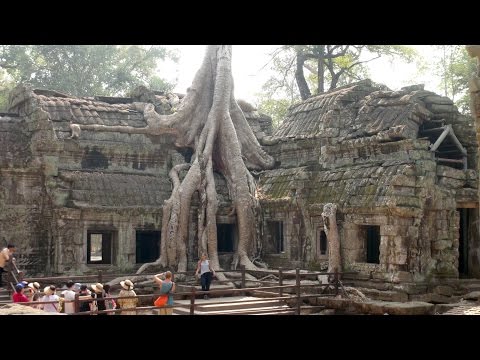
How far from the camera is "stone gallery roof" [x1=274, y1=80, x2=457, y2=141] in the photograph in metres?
16.3

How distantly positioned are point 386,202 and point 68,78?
24.1 m

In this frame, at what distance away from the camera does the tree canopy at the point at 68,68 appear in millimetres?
34969

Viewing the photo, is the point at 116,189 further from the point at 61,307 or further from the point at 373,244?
the point at 61,307

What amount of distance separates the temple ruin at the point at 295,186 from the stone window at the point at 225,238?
31 millimetres

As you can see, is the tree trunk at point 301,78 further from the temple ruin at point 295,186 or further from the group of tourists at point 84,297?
the group of tourists at point 84,297

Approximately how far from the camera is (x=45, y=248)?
1716 cm

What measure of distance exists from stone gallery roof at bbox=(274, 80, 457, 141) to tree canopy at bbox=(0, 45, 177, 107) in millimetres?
17606

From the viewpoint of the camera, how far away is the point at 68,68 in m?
35.7

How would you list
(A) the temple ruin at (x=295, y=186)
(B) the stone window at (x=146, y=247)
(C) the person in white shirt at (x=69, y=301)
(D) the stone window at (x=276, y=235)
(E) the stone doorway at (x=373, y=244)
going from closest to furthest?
(C) the person in white shirt at (x=69, y=301), (A) the temple ruin at (x=295, y=186), (E) the stone doorway at (x=373, y=244), (D) the stone window at (x=276, y=235), (B) the stone window at (x=146, y=247)

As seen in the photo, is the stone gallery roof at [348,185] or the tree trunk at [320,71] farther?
the tree trunk at [320,71]

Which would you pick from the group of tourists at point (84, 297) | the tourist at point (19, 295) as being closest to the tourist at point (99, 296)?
the group of tourists at point (84, 297)

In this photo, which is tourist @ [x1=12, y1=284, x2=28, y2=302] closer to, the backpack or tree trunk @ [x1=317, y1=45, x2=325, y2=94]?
the backpack
